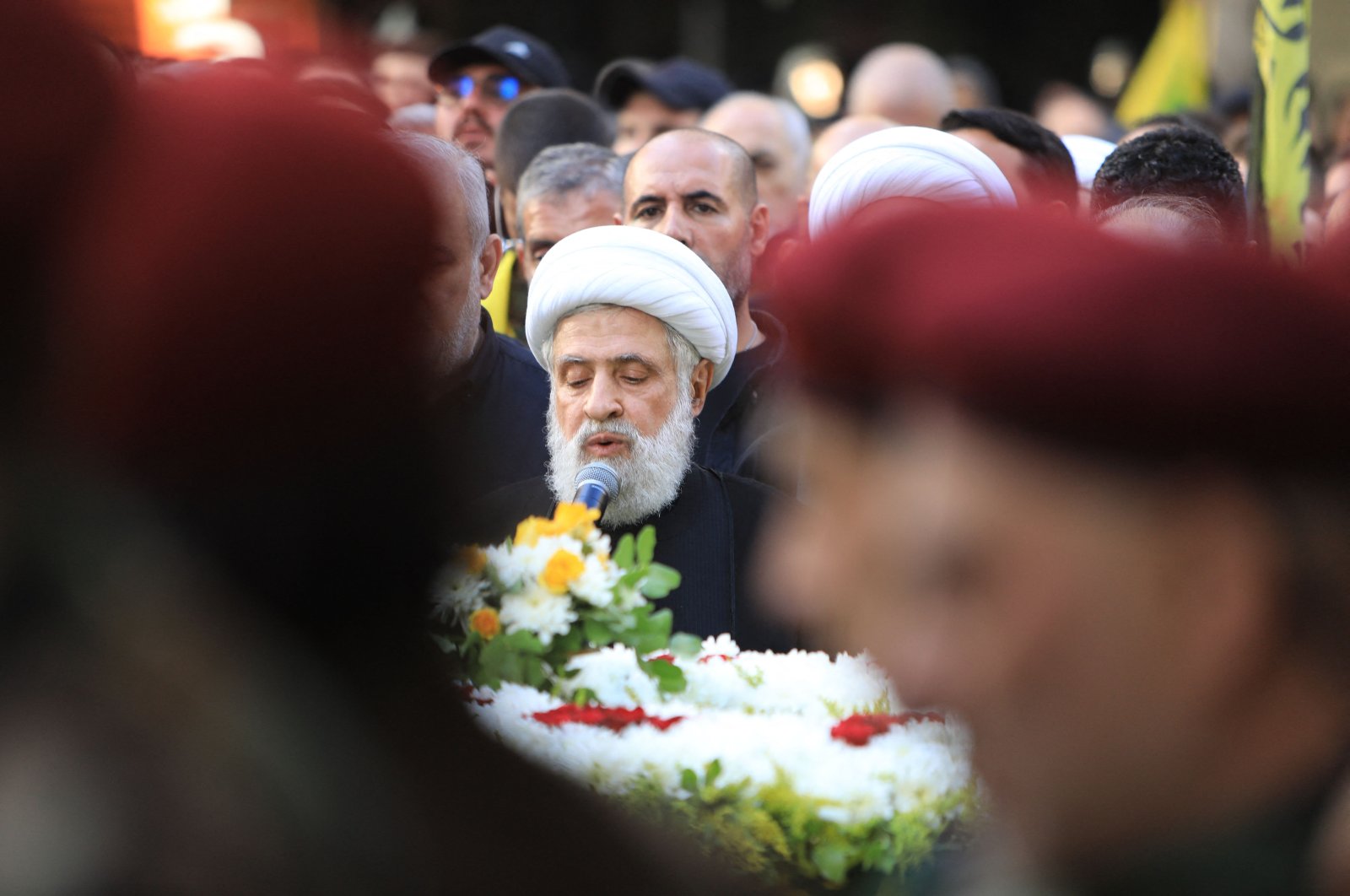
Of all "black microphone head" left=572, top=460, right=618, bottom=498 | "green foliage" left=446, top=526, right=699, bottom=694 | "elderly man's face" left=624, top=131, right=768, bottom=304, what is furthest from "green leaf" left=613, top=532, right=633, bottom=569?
"elderly man's face" left=624, top=131, right=768, bottom=304

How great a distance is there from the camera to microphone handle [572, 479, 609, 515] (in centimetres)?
375

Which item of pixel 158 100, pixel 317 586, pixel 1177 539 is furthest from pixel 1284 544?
pixel 158 100

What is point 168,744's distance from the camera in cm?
118

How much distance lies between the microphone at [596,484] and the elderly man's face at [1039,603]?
2389mm

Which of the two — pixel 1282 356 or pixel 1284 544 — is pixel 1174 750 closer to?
pixel 1284 544

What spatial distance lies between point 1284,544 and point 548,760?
4.18 ft

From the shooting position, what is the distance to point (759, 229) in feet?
19.2

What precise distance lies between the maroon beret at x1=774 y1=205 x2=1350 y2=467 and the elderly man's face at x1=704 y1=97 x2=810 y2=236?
6.29 m

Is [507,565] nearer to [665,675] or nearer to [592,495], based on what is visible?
[665,675]

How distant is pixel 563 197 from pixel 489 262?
1.00 m

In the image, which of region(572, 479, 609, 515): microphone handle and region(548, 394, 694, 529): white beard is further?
region(548, 394, 694, 529): white beard

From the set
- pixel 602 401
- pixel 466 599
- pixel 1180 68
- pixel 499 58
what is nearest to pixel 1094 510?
pixel 466 599

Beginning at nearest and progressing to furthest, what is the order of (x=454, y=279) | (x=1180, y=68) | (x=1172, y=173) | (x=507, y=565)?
(x=454, y=279) < (x=507, y=565) < (x=1172, y=173) < (x=1180, y=68)

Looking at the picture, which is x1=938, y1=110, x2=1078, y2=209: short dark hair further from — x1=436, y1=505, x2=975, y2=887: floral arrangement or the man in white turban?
x1=436, y1=505, x2=975, y2=887: floral arrangement
